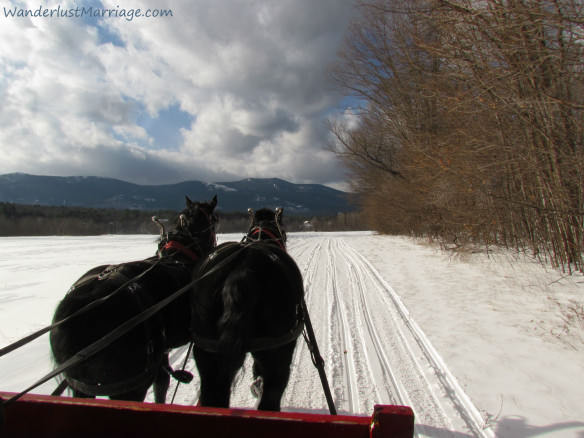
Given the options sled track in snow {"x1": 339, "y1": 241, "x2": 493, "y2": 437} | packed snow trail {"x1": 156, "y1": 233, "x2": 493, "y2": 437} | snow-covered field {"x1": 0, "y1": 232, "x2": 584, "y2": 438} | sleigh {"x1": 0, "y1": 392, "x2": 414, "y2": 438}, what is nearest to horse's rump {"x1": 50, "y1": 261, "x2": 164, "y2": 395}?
sleigh {"x1": 0, "y1": 392, "x2": 414, "y2": 438}

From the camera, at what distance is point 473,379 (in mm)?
3447

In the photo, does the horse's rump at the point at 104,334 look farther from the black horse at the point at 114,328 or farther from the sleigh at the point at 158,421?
the sleigh at the point at 158,421

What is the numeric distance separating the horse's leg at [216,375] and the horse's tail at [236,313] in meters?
0.08

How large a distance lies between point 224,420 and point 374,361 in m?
2.99

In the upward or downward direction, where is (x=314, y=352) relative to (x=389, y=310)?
upward

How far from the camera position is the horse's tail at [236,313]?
79.8 inches

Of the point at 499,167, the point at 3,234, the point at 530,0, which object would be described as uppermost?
the point at 530,0

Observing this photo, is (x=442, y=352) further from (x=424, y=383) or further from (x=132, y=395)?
(x=132, y=395)

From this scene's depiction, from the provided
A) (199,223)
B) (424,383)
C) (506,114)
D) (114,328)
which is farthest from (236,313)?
(506,114)

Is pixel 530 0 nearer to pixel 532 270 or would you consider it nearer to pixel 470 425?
pixel 470 425

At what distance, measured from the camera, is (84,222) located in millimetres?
66250

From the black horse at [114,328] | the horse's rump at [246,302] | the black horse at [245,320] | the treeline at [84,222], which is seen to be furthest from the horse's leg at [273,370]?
the treeline at [84,222]

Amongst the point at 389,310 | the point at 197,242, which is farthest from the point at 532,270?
the point at 197,242

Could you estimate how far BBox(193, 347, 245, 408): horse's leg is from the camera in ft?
6.73
